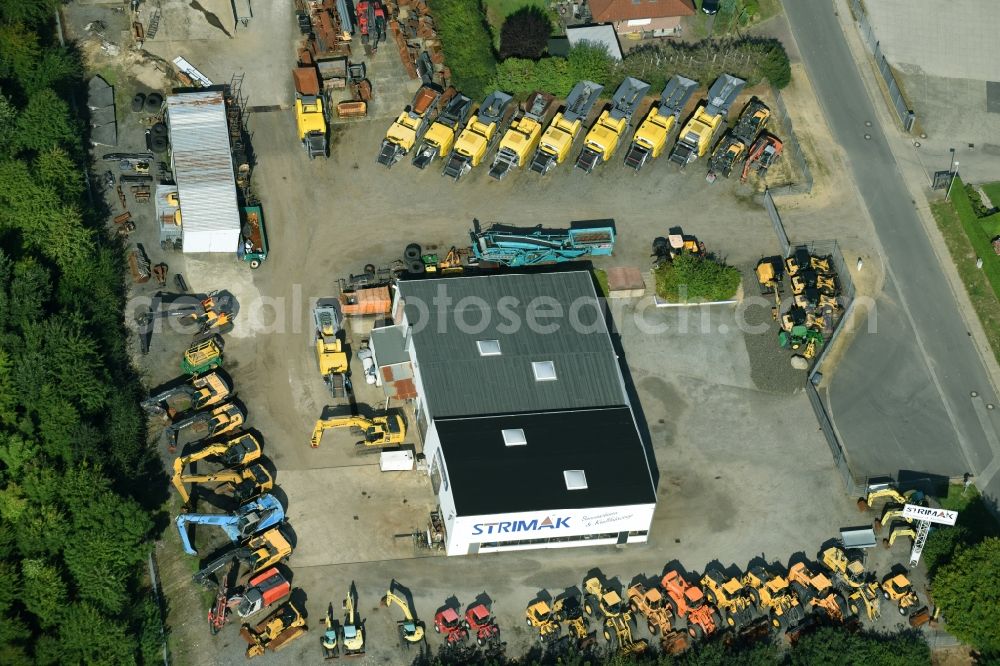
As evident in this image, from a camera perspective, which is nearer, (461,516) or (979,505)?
(461,516)

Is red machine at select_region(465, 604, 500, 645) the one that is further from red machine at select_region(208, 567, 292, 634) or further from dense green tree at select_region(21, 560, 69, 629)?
dense green tree at select_region(21, 560, 69, 629)

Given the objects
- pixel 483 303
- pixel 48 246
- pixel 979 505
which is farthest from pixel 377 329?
pixel 979 505

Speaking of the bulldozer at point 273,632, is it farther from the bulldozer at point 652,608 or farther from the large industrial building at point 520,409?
the bulldozer at point 652,608

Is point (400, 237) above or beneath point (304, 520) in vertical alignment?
above

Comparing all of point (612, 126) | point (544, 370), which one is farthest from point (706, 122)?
point (544, 370)

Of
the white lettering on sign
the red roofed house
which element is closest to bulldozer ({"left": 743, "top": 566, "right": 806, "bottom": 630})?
the white lettering on sign

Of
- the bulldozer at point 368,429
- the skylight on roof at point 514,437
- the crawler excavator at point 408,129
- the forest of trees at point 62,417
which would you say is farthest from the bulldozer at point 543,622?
the crawler excavator at point 408,129

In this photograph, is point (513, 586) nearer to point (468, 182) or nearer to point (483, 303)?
point (483, 303)

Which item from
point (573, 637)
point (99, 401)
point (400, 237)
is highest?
point (400, 237)
